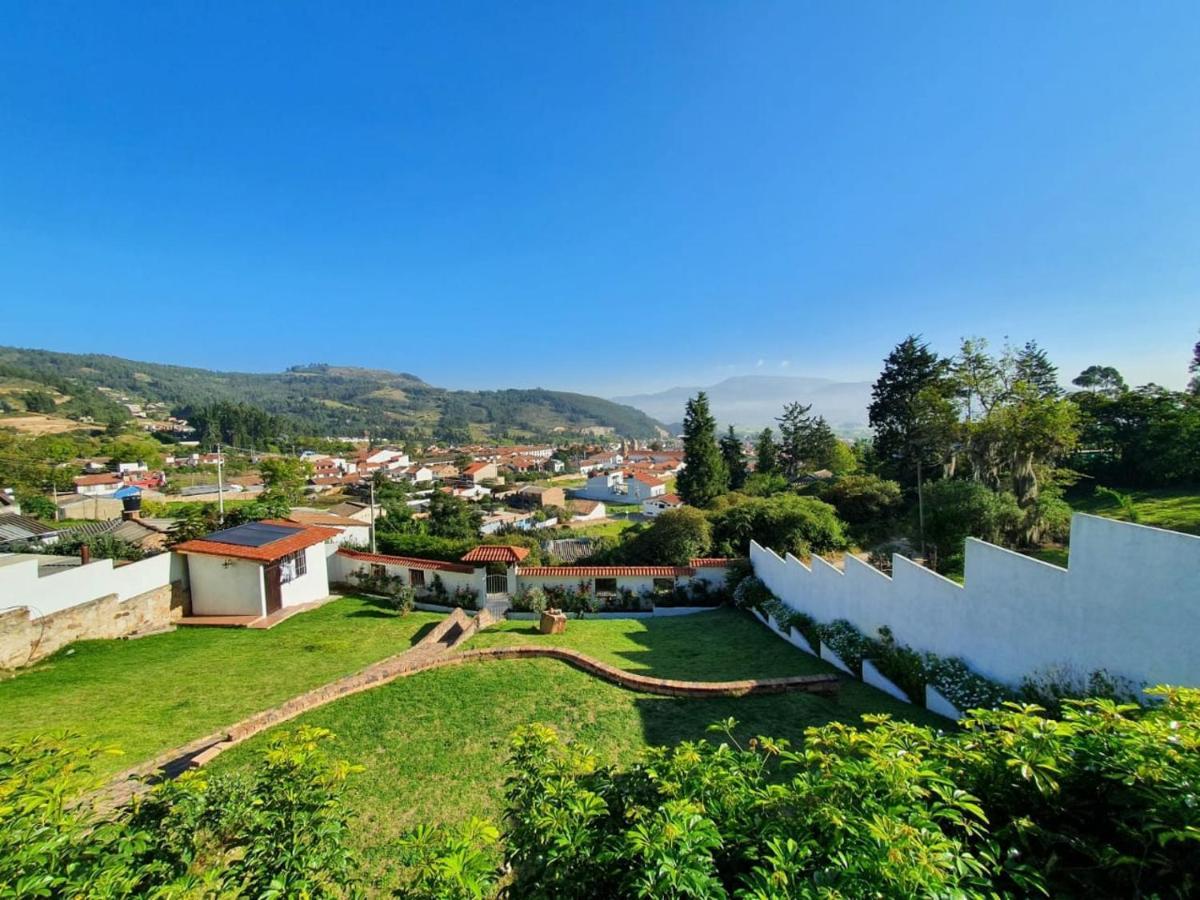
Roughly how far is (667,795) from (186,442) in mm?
124205

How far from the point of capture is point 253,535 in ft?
42.8

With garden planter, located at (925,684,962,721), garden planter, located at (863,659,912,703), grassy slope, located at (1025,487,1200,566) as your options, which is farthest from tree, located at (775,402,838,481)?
garden planter, located at (925,684,962,721)

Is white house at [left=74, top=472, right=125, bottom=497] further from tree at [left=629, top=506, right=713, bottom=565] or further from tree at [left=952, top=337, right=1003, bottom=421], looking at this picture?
tree at [left=952, top=337, right=1003, bottom=421]

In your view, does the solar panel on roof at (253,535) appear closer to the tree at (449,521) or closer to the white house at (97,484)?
the tree at (449,521)

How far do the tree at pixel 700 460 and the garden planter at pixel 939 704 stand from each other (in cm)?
2421

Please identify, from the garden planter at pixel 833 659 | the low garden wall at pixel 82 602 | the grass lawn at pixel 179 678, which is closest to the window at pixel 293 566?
the grass lawn at pixel 179 678

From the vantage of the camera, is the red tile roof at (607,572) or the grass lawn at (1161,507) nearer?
the grass lawn at (1161,507)

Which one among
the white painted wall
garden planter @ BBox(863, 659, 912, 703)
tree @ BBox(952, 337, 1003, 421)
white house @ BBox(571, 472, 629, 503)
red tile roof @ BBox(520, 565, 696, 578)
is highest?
tree @ BBox(952, 337, 1003, 421)

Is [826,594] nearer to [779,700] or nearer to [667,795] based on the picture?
[779,700]

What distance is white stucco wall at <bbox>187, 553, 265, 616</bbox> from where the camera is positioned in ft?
38.5

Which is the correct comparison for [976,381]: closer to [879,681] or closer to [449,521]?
[879,681]

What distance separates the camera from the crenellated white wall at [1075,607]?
4.49 m

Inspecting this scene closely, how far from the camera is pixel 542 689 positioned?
708 cm

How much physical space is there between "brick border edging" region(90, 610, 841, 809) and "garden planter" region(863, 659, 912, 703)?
2.22 feet
